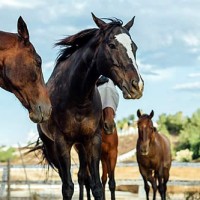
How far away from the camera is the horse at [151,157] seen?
52.1 ft

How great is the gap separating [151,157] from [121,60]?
28.9ft

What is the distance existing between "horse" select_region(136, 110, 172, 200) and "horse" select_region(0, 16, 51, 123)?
32.7 ft

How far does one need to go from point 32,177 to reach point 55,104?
1631 cm

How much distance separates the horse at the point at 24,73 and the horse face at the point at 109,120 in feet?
12.0

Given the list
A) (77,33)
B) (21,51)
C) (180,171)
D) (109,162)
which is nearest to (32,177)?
(180,171)

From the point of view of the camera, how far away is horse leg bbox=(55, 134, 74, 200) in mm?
8516

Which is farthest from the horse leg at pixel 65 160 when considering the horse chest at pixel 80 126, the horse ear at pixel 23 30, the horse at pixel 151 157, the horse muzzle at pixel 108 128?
the horse at pixel 151 157

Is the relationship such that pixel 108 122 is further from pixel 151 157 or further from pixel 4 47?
pixel 151 157

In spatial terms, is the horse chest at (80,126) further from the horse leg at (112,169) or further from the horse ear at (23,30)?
the horse leg at (112,169)

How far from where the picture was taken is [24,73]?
5.82m

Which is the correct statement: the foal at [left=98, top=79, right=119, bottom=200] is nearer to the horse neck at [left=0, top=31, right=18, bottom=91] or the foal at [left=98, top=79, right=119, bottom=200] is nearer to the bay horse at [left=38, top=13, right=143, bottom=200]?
the bay horse at [left=38, top=13, right=143, bottom=200]

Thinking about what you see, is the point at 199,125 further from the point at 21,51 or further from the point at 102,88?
the point at 21,51

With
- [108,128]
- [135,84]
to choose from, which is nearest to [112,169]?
[108,128]

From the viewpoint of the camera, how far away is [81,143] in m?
8.58
